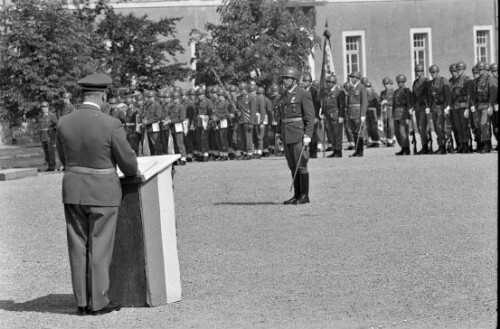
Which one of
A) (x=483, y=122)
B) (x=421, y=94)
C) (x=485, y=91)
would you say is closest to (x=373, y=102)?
(x=421, y=94)

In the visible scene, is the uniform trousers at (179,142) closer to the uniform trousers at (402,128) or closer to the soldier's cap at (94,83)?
the uniform trousers at (402,128)

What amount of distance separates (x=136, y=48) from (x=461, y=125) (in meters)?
13.4

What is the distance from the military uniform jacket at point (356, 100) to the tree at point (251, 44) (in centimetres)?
942

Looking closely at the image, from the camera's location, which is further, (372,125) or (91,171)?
(372,125)

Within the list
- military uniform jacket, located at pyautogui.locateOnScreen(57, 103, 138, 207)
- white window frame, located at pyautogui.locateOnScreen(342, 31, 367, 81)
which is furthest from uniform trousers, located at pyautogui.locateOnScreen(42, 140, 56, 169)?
military uniform jacket, located at pyautogui.locateOnScreen(57, 103, 138, 207)

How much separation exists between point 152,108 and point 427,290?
72.2 ft

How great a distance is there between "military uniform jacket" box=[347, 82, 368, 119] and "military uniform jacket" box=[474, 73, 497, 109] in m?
2.63

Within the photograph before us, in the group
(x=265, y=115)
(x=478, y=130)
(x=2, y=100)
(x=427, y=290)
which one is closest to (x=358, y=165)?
(x=478, y=130)

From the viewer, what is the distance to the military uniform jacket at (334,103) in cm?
2869

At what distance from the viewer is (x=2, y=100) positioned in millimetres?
33281

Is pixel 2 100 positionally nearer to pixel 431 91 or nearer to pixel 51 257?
pixel 431 91

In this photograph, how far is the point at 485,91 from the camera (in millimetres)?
26250

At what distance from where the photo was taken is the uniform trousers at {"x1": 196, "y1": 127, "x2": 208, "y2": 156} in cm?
3209

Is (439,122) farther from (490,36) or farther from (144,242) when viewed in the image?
(490,36)
